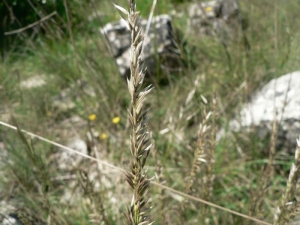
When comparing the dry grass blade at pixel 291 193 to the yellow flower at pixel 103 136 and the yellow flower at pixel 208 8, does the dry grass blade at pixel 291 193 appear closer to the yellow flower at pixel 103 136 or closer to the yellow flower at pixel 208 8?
the yellow flower at pixel 103 136

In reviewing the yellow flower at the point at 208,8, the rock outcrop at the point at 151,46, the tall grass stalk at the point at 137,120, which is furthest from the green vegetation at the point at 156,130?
the yellow flower at the point at 208,8

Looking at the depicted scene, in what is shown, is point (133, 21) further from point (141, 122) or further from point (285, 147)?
point (285, 147)

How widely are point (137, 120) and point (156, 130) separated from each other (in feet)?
5.09

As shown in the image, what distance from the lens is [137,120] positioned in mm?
516

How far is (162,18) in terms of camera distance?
3168mm

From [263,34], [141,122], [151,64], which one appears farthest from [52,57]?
[141,122]

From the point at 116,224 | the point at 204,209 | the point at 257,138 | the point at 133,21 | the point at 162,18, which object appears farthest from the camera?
the point at 162,18

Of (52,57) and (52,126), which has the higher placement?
(52,57)

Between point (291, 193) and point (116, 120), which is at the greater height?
point (291, 193)

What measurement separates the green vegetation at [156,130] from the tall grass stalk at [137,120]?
0.43 meters

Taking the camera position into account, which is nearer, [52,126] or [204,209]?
[204,209]

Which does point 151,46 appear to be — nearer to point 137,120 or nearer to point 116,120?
point 116,120

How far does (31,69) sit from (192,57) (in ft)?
4.50

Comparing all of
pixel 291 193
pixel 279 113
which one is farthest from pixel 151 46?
pixel 291 193
